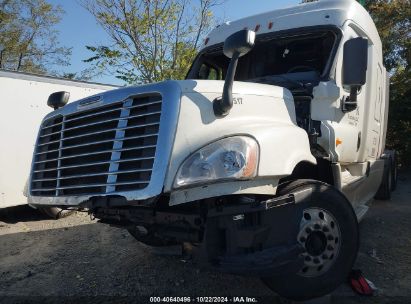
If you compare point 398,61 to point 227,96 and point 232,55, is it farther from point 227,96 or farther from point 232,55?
point 227,96

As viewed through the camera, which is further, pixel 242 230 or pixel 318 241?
pixel 318 241

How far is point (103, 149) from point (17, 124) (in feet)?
14.9

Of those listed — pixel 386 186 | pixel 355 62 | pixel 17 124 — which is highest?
pixel 355 62

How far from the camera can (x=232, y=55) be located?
3.10 metres

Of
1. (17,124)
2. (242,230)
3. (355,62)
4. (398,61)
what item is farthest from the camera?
(398,61)

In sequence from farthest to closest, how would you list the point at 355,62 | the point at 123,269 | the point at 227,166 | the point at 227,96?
1. the point at 123,269
2. the point at 355,62
3. the point at 227,96
4. the point at 227,166

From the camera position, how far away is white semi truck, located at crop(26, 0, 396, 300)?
2885 mm

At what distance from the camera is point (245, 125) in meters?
3.14

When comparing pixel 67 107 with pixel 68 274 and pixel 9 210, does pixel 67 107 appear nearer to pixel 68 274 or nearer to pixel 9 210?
pixel 68 274

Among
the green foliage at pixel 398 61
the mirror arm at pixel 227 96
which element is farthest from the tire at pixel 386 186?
the mirror arm at pixel 227 96

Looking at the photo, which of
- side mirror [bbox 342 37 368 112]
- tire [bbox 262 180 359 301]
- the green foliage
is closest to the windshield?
side mirror [bbox 342 37 368 112]

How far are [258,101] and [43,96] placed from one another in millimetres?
5154

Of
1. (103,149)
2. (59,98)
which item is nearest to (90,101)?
(103,149)

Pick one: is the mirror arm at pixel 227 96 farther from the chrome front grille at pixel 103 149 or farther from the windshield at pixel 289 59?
the windshield at pixel 289 59
